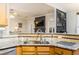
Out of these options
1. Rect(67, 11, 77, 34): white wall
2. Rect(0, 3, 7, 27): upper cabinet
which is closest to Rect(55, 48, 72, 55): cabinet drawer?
Rect(67, 11, 77, 34): white wall

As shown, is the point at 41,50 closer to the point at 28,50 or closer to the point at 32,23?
the point at 28,50

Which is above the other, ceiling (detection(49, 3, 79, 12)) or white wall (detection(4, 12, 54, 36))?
ceiling (detection(49, 3, 79, 12))

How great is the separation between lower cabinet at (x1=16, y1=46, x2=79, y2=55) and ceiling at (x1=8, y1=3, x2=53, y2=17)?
41 centimetres

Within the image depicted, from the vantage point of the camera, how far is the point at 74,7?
1.24m

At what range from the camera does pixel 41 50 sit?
1.29 metres

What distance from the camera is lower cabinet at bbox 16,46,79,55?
4.10 feet

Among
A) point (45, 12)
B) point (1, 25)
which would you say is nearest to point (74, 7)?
point (45, 12)

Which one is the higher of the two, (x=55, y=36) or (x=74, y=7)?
(x=74, y=7)

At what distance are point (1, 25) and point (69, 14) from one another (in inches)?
32.9

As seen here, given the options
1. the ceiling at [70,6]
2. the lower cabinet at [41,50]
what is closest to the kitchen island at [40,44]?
Result: the lower cabinet at [41,50]

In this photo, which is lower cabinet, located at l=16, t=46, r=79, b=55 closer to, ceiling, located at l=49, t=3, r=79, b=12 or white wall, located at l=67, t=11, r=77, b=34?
white wall, located at l=67, t=11, r=77, b=34

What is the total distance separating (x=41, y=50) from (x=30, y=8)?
0.53 meters

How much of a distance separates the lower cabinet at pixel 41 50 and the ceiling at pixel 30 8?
1.34 feet
